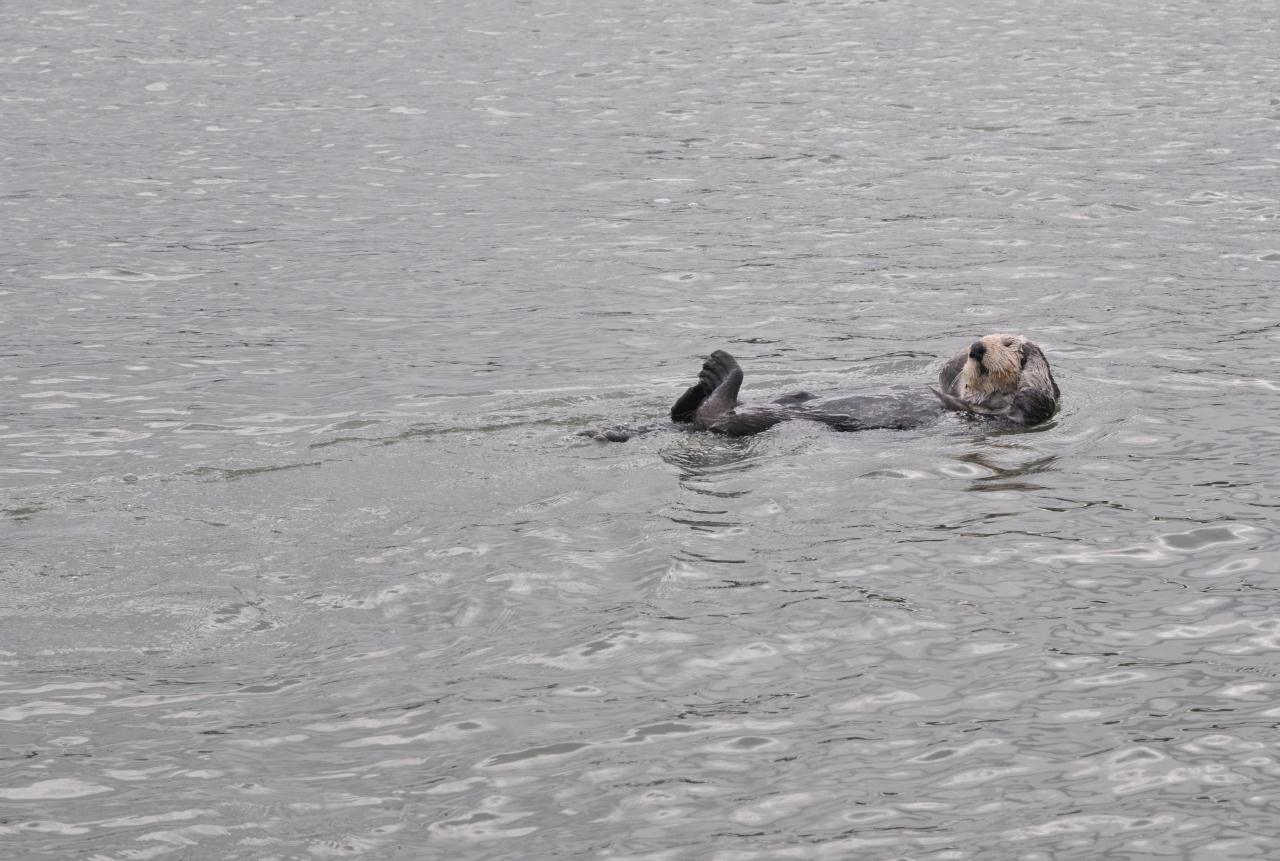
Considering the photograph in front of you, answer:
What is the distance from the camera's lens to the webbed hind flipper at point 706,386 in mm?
7867

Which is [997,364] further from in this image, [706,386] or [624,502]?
[624,502]

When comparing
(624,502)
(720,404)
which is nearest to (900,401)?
(720,404)

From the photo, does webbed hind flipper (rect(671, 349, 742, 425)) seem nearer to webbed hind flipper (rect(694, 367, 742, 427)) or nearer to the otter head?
webbed hind flipper (rect(694, 367, 742, 427))

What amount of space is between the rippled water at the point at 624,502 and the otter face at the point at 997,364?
326 millimetres

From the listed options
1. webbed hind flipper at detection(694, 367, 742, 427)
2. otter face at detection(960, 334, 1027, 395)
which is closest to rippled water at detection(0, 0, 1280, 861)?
webbed hind flipper at detection(694, 367, 742, 427)

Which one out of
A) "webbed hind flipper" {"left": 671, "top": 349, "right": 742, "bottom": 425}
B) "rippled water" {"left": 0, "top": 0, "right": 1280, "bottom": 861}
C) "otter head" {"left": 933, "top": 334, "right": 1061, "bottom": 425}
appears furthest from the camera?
"otter head" {"left": 933, "top": 334, "right": 1061, "bottom": 425}

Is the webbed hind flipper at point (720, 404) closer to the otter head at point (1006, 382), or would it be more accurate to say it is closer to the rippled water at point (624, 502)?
the rippled water at point (624, 502)

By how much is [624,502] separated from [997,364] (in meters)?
2.42

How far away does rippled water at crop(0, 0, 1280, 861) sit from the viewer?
16.1 ft

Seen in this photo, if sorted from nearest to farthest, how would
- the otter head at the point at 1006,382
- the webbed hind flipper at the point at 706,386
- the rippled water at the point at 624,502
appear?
1. the rippled water at the point at 624,502
2. the webbed hind flipper at the point at 706,386
3. the otter head at the point at 1006,382

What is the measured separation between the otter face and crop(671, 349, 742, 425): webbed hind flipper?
53.0 inches

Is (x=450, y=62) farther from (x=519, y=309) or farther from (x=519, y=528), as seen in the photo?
(x=519, y=528)

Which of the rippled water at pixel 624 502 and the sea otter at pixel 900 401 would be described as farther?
the sea otter at pixel 900 401

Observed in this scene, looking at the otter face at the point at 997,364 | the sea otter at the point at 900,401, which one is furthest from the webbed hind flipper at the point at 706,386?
the otter face at the point at 997,364
